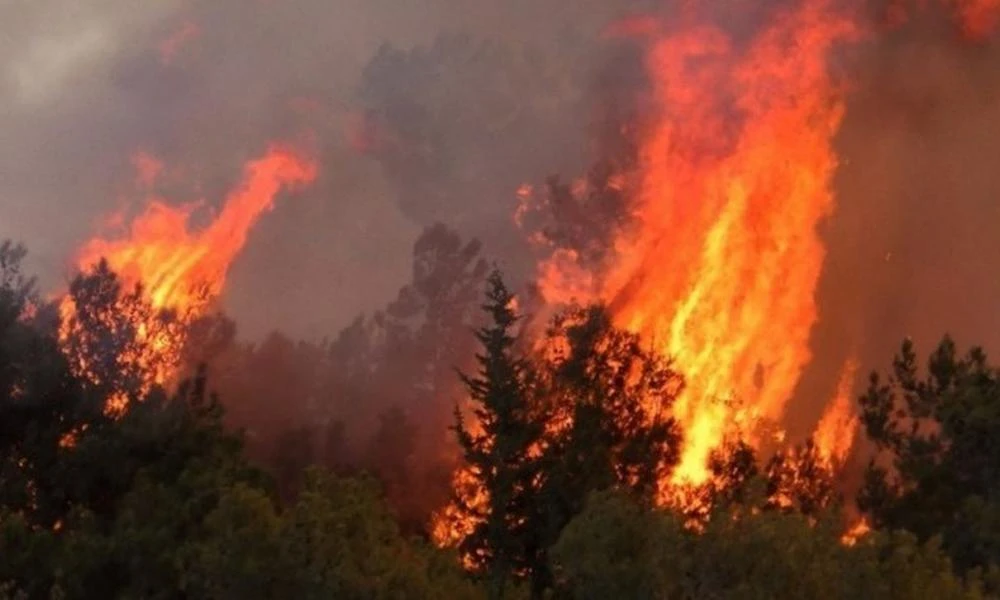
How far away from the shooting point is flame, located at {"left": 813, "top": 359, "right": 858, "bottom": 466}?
31.1m

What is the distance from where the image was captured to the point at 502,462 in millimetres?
23516

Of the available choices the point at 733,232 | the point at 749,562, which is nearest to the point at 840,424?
the point at 733,232

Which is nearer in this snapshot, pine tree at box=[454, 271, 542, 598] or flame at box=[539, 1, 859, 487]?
pine tree at box=[454, 271, 542, 598]

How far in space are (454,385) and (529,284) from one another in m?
4.69

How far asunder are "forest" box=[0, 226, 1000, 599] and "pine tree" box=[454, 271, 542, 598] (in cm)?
5

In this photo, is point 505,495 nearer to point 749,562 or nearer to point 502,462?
point 502,462

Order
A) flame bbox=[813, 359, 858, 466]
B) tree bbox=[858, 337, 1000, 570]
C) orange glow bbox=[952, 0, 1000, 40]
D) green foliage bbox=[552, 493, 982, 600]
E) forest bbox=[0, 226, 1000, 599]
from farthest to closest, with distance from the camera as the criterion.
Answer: orange glow bbox=[952, 0, 1000, 40] < flame bbox=[813, 359, 858, 466] < tree bbox=[858, 337, 1000, 570] < forest bbox=[0, 226, 1000, 599] < green foliage bbox=[552, 493, 982, 600]

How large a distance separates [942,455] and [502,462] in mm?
8491

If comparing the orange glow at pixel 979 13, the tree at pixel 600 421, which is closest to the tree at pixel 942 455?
the tree at pixel 600 421

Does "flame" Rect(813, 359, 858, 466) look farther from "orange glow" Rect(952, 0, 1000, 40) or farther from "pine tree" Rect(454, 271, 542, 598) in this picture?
"orange glow" Rect(952, 0, 1000, 40)

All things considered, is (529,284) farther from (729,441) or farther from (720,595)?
(720,595)

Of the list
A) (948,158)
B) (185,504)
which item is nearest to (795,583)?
(185,504)

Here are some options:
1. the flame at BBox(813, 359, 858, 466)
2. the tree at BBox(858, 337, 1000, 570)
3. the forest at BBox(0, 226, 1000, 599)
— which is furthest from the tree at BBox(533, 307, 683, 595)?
the flame at BBox(813, 359, 858, 466)

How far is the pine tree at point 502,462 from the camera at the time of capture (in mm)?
23156
